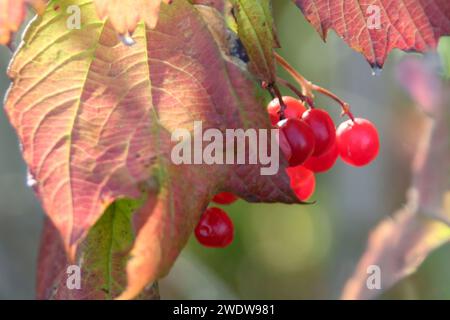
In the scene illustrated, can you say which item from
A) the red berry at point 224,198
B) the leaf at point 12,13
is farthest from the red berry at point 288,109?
the leaf at point 12,13

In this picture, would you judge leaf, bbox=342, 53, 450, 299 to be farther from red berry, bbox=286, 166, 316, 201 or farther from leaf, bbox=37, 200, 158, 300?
leaf, bbox=37, 200, 158, 300

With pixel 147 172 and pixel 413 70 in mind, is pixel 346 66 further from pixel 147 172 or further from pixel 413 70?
pixel 147 172

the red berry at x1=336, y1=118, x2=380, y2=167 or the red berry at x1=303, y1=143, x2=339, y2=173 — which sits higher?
the red berry at x1=336, y1=118, x2=380, y2=167

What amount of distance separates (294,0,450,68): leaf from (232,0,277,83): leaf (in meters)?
0.09

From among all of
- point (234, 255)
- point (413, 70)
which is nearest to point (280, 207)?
point (234, 255)

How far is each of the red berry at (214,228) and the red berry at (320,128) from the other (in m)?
0.15

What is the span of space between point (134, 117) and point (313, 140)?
26 centimetres

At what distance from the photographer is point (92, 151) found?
86 cm

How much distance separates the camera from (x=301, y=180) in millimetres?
1190

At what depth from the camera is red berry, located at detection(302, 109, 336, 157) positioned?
3.58ft

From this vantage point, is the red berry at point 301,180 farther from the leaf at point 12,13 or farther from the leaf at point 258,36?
the leaf at point 12,13

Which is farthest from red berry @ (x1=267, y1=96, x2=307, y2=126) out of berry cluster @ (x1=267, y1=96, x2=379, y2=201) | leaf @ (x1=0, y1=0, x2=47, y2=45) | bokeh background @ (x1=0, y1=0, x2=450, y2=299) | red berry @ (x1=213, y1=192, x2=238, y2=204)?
bokeh background @ (x1=0, y1=0, x2=450, y2=299)

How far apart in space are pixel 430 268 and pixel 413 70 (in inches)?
70.7

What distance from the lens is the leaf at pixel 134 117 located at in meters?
0.83
